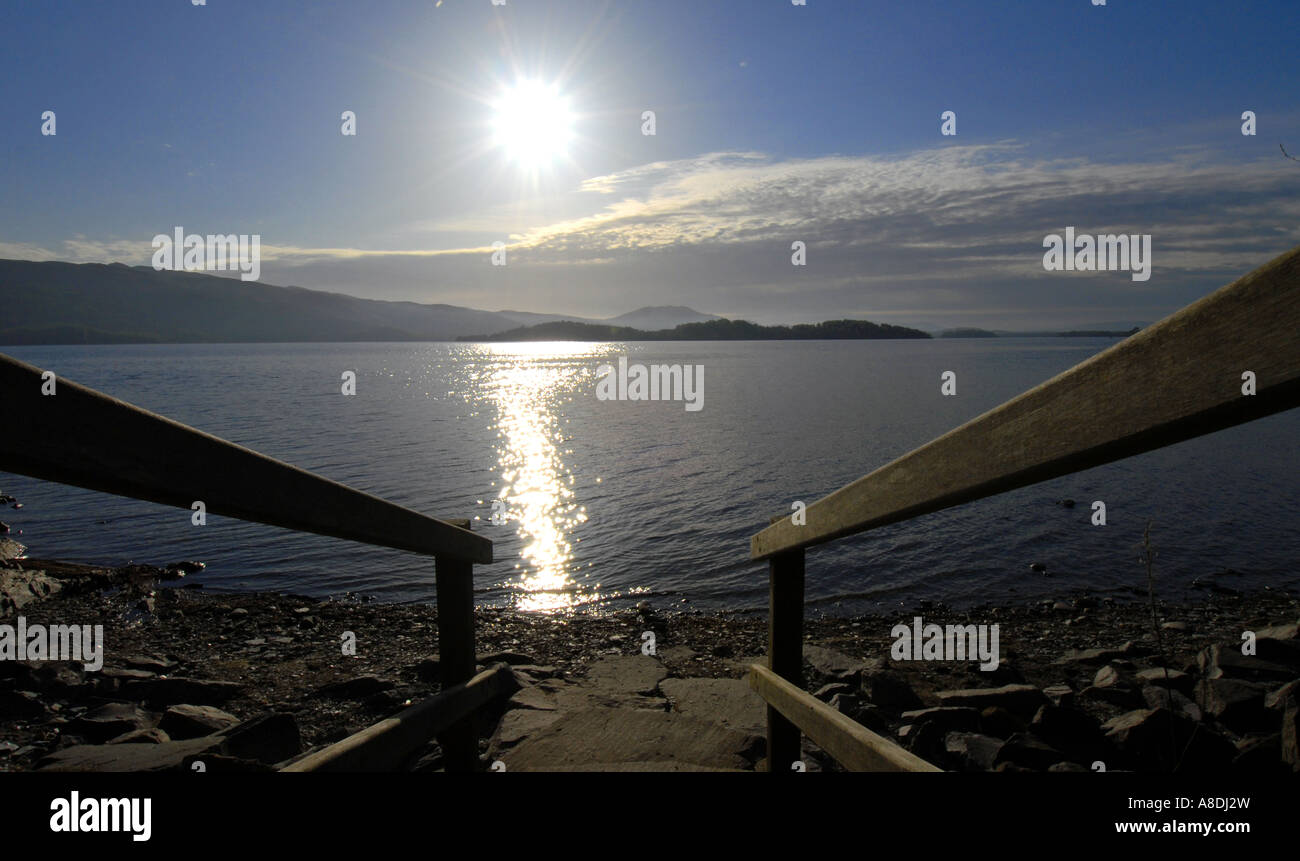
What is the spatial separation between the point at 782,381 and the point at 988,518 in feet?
201

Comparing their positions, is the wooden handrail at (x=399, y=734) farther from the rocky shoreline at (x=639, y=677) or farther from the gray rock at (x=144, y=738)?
the gray rock at (x=144, y=738)

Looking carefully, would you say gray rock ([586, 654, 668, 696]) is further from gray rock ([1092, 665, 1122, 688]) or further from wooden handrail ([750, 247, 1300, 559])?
wooden handrail ([750, 247, 1300, 559])

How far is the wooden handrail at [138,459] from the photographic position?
1265 millimetres

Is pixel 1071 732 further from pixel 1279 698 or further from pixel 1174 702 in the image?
pixel 1174 702

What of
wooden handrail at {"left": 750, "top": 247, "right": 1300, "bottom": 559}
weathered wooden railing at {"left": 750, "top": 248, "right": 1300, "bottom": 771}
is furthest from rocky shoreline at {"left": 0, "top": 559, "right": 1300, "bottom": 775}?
wooden handrail at {"left": 750, "top": 247, "right": 1300, "bottom": 559}

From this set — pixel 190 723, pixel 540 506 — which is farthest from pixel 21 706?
Answer: pixel 540 506

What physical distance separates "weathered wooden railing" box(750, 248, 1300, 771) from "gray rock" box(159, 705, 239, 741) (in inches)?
239

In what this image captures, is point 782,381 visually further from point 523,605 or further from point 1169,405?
point 1169,405

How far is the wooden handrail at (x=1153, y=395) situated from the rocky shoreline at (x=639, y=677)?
2263 millimetres

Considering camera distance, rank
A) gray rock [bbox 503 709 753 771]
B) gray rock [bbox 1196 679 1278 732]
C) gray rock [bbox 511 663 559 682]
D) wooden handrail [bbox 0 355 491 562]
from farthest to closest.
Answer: gray rock [bbox 511 663 559 682], gray rock [bbox 1196 679 1278 732], gray rock [bbox 503 709 753 771], wooden handrail [bbox 0 355 491 562]

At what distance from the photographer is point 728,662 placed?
9547mm

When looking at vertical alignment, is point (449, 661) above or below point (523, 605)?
above

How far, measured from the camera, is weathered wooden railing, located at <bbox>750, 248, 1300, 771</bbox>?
106 cm
